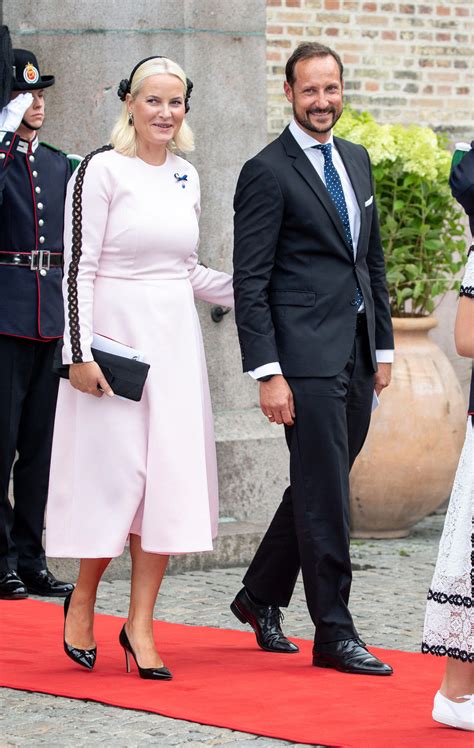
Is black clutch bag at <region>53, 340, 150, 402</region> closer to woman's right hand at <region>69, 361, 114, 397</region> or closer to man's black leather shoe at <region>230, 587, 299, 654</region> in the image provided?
woman's right hand at <region>69, 361, 114, 397</region>

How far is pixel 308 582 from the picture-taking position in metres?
5.25

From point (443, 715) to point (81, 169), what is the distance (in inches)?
79.0

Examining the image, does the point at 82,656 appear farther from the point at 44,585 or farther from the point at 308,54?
the point at 308,54

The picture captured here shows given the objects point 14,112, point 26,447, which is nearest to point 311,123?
point 14,112

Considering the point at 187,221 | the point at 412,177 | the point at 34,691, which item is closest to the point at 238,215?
the point at 187,221

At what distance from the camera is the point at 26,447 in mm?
6781

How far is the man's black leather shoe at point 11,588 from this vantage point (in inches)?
257

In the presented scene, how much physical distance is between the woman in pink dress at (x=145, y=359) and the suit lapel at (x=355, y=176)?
1.87 feet

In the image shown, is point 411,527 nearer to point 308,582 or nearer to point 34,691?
point 308,582

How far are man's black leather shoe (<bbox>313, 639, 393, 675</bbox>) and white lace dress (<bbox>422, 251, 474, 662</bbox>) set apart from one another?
0.90m

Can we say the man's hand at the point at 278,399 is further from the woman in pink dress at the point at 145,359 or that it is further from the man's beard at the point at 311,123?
the man's beard at the point at 311,123

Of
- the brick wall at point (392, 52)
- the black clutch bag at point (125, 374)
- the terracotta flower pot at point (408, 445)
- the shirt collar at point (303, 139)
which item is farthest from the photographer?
the brick wall at point (392, 52)

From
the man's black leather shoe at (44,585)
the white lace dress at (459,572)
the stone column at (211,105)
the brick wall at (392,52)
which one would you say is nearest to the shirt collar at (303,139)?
the white lace dress at (459,572)

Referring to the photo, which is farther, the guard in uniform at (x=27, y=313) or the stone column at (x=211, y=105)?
the stone column at (x=211, y=105)
